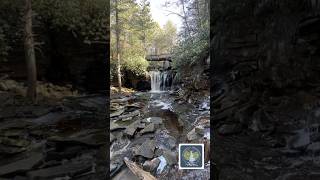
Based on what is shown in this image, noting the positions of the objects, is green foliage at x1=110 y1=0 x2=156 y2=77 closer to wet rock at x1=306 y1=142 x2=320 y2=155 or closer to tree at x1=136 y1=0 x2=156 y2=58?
tree at x1=136 y1=0 x2=156 y2=58

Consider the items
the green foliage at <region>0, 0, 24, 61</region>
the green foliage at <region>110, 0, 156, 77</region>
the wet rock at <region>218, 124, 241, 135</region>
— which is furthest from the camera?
the wet rock at <region>218, 124, 241, 135</region>

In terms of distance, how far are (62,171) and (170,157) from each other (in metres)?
0.84

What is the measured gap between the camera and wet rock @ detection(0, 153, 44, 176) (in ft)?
10.5

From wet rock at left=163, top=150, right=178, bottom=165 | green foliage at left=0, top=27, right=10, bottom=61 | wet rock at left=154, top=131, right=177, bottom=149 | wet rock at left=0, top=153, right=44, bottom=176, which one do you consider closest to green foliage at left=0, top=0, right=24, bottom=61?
green foliage at left=0, top=27, right=10, bottom=61

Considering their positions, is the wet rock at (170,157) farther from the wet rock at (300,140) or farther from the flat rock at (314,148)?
the flat rock at (314,148)

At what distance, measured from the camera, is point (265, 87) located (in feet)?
11.7

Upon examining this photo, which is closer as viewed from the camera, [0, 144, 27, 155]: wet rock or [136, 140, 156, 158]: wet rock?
[0, 144, 27, 155]: wet rock

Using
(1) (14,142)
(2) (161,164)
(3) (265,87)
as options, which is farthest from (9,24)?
(3) (265,87)

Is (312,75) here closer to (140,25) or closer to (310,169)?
(310,169)

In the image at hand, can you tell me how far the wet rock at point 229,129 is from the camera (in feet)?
11.8

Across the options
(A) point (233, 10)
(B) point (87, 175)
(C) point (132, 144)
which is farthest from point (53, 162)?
(A) point (233, 10)

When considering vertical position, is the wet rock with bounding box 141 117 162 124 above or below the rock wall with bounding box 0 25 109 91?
below

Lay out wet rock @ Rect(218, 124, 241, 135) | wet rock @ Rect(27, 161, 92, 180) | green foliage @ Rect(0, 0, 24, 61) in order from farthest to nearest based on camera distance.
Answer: wet rock @ Rect(218, 124, 241, 135), wet rock @ Rect(27, 161, 92, 180), green foliage @ Rect(0, 0, 24, 61)

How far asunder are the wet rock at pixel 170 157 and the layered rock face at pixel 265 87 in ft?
1.05
